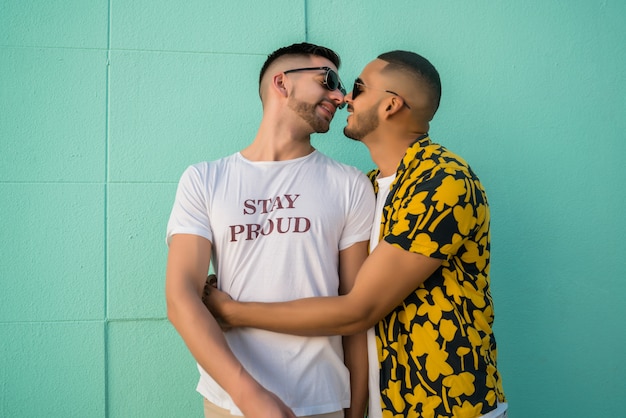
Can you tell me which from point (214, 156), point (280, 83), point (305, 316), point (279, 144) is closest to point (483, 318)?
point (305, 316)

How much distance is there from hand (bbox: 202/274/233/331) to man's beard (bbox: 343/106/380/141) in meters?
0.91

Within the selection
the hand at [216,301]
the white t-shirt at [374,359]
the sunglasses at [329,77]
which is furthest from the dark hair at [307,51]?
the hand at [216,301]

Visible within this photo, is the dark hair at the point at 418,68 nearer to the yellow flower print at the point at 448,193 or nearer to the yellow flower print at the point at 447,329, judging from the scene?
the yellow flower print at the point at 448,193

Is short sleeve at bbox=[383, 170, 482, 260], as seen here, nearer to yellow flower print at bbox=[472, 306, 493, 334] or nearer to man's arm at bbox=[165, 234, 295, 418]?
yellow flower print at bbox=[472, 306, 493, 334]

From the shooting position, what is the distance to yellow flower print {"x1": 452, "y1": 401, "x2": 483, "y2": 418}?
5.79 feet

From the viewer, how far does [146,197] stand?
8.76 ft

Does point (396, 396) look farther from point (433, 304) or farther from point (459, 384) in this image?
point (433, 304)

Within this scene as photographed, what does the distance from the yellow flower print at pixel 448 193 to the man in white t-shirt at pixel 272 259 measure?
0.36m

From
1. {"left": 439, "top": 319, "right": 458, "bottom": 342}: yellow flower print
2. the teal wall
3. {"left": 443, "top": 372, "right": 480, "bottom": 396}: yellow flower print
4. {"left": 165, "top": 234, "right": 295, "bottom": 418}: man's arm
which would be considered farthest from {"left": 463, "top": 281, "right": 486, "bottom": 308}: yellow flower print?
the teal wall

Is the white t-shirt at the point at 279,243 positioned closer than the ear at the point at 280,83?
Yes

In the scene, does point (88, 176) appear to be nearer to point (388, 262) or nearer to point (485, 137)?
point (388, 262)

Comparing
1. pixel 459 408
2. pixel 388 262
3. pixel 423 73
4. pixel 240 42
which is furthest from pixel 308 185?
pixel 240 42

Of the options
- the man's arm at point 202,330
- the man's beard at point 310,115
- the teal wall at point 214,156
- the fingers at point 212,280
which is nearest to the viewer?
the man's arm at point 202,330

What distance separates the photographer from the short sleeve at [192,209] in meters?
1.92
